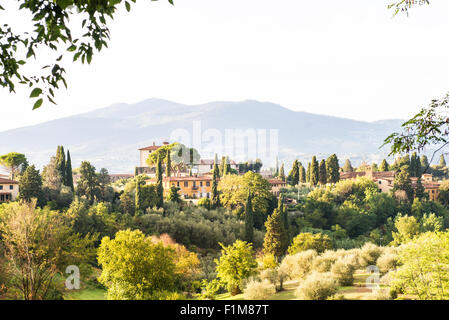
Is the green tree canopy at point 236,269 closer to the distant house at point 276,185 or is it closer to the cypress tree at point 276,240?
the cypress tree at point 276,240

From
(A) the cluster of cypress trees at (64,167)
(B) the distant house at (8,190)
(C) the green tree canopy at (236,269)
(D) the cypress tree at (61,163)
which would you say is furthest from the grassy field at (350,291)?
(D) the cypress tree at (61,163)

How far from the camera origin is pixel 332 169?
45.0 meters

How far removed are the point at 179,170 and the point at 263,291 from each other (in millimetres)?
34782

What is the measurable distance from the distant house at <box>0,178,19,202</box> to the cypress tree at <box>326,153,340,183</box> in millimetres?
30378

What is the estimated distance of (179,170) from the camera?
50.4m

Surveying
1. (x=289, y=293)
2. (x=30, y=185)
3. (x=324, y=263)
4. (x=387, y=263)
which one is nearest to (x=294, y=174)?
(x=324, y=263)

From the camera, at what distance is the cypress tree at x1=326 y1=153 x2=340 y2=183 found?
147 feet

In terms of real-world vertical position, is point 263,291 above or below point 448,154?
below

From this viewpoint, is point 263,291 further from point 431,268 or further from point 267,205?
point 267,205

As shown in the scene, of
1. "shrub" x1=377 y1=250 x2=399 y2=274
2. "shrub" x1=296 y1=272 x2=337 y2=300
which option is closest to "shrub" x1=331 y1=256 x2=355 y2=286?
"shrub" x1=377 y1=250 x2=399 y2=274

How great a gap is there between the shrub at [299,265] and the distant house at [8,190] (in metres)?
19.4

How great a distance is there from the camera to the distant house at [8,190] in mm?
28067

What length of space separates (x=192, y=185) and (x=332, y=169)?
51.5 ft

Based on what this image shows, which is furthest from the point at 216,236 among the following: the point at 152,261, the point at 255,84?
the point at 255,84
